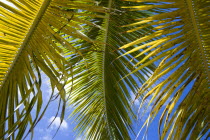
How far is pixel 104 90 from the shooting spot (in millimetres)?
4094

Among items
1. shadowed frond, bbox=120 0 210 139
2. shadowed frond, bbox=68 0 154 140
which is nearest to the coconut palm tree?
shadowed frond, bbox=120 0 210 139

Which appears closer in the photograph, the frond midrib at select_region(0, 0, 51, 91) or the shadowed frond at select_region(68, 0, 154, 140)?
the frond midrib at select_region(0, 0, 51, 91)

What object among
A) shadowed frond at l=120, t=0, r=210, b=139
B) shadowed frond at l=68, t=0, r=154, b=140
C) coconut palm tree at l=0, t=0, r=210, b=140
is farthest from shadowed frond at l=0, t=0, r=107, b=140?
shadowed frond at l=68, t=0, r=154, b=140

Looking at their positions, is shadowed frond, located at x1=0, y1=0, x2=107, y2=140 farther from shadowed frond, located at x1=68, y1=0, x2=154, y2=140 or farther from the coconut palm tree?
shadowed frond, located at x1=68, y1=0, x2=154, y2=140

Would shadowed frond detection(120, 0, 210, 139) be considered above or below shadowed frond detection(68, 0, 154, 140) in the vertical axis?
above

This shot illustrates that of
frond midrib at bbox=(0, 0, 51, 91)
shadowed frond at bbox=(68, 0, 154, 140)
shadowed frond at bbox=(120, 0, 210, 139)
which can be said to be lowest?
shadowed frond at bbox=(68, 0, 154, 140)

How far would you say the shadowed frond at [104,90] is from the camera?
3.74 m

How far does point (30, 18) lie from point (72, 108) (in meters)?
2.56

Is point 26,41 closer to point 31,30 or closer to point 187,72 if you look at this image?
point 31,30

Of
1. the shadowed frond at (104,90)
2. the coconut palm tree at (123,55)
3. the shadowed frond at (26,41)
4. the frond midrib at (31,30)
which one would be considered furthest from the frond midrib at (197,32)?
the shadowed frond at (104,90)

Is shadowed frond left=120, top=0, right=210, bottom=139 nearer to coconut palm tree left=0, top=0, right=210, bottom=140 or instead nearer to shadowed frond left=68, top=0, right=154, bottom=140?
coconut palm tree left=0, top=0, right=210, bottom=140

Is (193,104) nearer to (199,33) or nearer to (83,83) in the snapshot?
(199,33)

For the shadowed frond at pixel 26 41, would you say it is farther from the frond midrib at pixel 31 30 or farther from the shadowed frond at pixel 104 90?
the shadowed frond at pixel 104 90

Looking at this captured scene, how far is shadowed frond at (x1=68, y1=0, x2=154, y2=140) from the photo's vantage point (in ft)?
12.3
